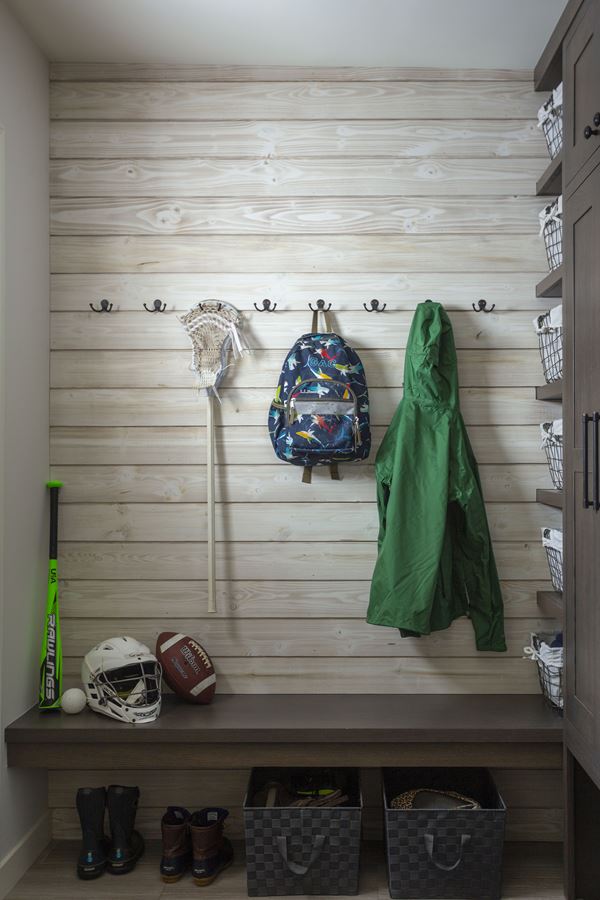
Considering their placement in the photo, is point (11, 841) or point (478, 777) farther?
point (478, 777)

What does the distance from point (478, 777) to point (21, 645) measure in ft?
5.11

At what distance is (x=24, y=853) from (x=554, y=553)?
1916 millimetres

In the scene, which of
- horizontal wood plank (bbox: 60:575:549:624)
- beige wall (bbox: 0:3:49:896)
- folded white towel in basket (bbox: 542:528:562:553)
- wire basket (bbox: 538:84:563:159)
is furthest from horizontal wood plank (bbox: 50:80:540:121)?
horizontal wood plank (bbox: 60:575:549:624)

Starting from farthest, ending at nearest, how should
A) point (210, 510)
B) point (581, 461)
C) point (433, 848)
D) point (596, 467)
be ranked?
point (210, 510), point (433, 848), point (581, 461), point (596, 467)

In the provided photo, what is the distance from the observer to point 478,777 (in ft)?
8.34

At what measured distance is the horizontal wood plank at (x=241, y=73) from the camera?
2.64 meters

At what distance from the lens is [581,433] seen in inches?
81.8

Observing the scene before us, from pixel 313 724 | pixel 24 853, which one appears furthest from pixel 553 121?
pixel 24 853

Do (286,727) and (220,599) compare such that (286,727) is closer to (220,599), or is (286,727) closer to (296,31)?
(220,599)

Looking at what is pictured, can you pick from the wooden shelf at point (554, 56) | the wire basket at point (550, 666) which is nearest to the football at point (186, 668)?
the wire basket at point (550, 666)

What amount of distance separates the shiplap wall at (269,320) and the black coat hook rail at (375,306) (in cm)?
2

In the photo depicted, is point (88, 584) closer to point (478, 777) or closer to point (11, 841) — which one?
point (11, 841)

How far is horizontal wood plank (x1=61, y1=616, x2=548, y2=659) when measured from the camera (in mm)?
2607

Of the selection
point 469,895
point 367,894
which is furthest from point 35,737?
point 469,895
